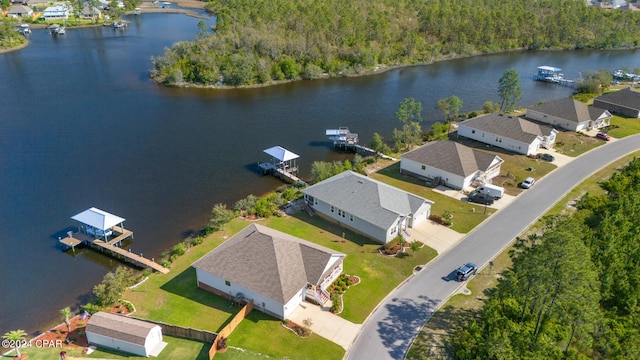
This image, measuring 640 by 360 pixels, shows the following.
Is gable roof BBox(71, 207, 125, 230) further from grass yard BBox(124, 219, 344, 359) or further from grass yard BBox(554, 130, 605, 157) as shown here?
grass yard BBox(554, 130, 605, 157)

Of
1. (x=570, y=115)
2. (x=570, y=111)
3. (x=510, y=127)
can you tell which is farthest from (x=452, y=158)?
(x=570, y=111)

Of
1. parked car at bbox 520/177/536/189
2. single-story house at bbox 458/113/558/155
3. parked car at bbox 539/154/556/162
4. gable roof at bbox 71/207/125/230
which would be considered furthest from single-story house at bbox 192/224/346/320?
parked car at bbox 539/154/556/162

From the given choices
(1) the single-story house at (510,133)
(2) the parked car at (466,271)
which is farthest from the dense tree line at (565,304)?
(1) the single-story house at (510,133)

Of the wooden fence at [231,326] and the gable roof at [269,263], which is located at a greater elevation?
the gable roof at [269,263]

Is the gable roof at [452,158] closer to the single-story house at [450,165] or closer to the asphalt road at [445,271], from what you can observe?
the single-story house at [450,165]

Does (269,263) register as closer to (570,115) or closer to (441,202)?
(441,202)
